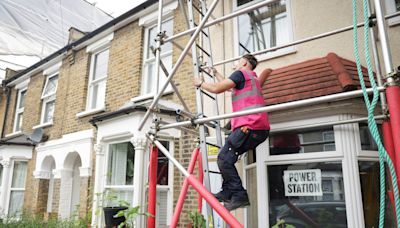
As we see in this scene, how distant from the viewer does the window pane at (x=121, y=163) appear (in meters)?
5.76

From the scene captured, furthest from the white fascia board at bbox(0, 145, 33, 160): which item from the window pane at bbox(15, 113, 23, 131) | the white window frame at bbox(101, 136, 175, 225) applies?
A: the white window frame at bbox(101, 136, 175, 225)

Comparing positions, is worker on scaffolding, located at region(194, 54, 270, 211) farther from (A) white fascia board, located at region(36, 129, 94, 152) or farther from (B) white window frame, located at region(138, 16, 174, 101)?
(A) white fascia board, located at region(36, 129, 94, 152)

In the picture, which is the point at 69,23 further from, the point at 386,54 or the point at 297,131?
the point at 386,54

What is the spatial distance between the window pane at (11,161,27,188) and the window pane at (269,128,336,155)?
8.88m

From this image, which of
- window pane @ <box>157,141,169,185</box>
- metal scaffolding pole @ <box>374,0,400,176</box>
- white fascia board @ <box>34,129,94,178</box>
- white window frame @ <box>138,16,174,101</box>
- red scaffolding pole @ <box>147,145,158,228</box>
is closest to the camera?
metal scaffolding pole @ <box>374,0,400,176</box>

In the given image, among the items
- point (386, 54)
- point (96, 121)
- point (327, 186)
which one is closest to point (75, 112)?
point (96, 121)

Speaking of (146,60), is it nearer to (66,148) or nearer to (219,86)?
(66,148)

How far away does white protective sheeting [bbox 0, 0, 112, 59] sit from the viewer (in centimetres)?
848

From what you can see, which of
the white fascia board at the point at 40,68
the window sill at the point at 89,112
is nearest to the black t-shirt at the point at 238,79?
the window sill at the point at 89,112

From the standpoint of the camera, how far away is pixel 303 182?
11.5ft

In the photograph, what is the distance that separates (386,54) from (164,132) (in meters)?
4.08

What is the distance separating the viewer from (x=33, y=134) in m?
8.62

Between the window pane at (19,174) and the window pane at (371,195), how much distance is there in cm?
982

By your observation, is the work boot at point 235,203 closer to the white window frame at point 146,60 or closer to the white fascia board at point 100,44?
the white window frame at point 146,60
